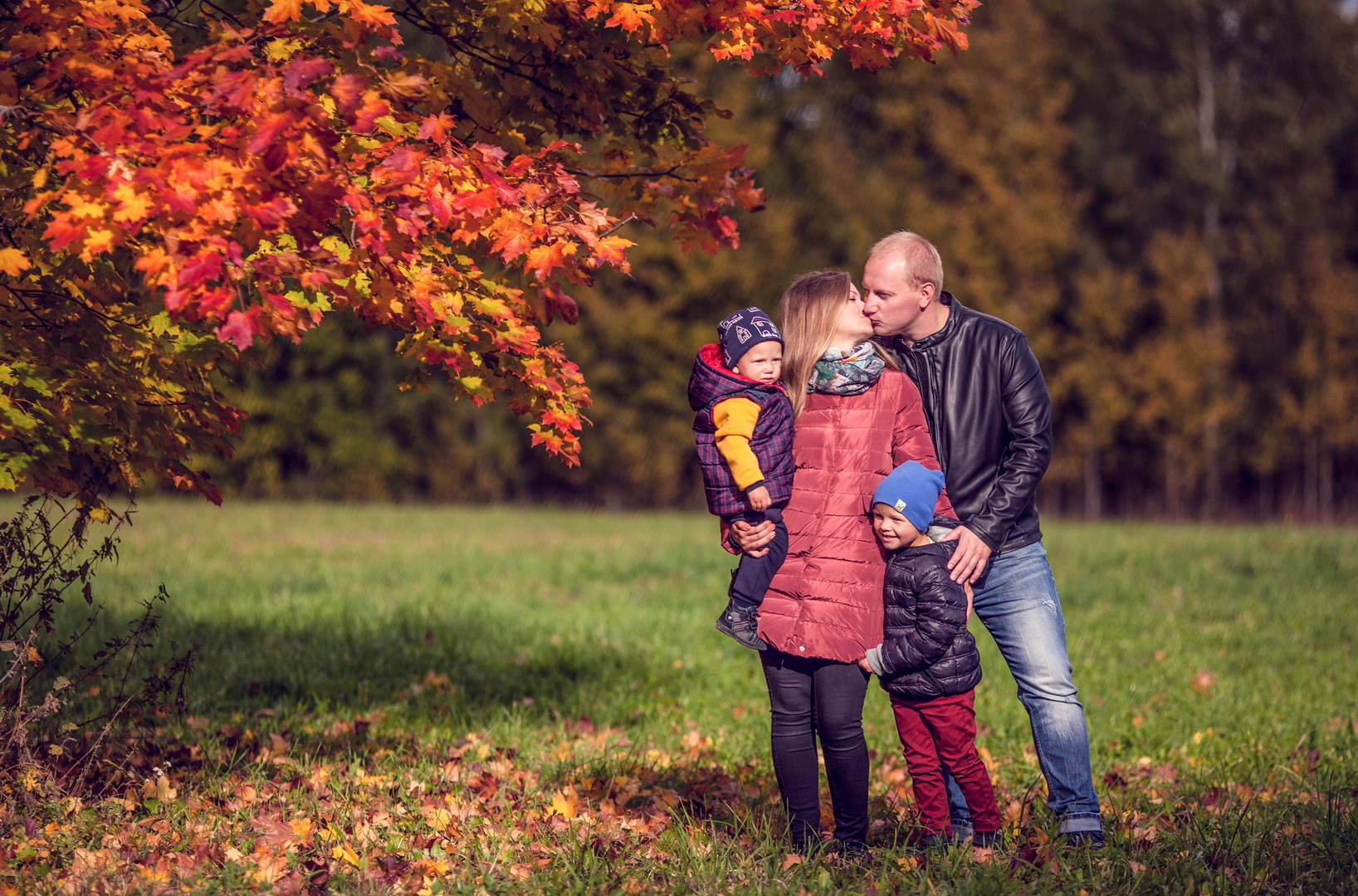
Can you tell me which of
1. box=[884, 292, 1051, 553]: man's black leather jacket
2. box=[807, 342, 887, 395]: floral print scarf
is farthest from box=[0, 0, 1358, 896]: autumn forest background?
box=[884, 292, 1051, 553]: man's black leather jacket

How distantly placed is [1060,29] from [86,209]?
26.2m

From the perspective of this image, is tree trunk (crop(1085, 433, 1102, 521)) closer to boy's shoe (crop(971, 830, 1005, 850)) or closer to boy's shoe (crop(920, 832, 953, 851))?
boy's shoe (crop(971, 830, 1005, 850))

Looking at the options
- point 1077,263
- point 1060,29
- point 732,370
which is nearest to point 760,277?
point 1077,263

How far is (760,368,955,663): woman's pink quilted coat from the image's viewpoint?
3.13 metres

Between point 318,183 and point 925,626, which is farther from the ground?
point 318,183

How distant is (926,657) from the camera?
3154mm

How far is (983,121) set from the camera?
73.1ft

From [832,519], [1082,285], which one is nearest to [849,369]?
[832,519]

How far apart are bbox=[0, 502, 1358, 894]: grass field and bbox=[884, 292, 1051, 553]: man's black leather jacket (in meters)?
1.13

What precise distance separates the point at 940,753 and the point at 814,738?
16.7 inches

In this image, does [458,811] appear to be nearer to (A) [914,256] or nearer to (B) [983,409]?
(B) [983,409]

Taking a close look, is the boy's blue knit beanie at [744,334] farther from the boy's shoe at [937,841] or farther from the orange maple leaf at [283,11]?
the boy's shoe at [937,841]

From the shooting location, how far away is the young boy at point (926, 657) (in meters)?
3.10

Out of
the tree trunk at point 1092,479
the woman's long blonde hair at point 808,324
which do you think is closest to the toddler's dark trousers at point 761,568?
the woman's long blonde hair at point 808,324
